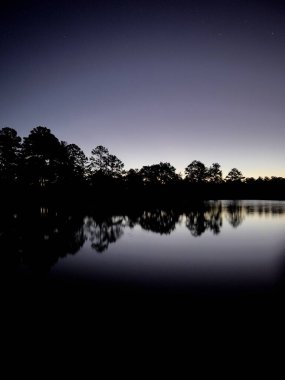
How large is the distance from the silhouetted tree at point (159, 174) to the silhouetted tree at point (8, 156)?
270 feet

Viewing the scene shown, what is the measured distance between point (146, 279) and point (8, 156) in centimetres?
5528

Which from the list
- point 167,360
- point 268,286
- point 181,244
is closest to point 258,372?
point 167,360

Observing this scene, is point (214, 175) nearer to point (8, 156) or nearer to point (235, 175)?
point (235, 175)

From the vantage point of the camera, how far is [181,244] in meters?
15.7

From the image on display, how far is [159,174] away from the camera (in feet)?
436

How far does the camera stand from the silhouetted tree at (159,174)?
13088 centimetres

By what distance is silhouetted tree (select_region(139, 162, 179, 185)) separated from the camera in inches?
5153

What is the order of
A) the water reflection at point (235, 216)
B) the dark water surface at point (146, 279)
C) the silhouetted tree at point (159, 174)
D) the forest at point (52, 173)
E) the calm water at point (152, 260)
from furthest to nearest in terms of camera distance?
the silhouetted tree at point (159, 174), the forest at point (52, 173), the water reflection at point (235, 216), the calm water at point (152, 260), the dark water surface at point (146, 279)

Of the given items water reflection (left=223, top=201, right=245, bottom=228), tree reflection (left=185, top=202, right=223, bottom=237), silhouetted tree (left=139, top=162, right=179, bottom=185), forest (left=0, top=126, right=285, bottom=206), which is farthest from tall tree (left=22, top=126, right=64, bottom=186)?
silhouetted tree (left=139, top=162, right=179, bottom=185)

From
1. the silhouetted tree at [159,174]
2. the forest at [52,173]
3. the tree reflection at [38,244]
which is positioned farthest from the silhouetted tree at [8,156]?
the silhouetted tree at [159,174]

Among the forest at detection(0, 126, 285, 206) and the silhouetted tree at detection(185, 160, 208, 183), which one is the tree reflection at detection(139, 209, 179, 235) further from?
the silhouetted tree at detection(185, 160, 208, 183)

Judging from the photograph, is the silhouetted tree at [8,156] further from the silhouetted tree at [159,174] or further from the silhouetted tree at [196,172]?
the silhouetted tree at [196,172]

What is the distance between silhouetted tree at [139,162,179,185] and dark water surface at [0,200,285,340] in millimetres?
113895

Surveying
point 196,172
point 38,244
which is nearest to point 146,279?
point 38,244
